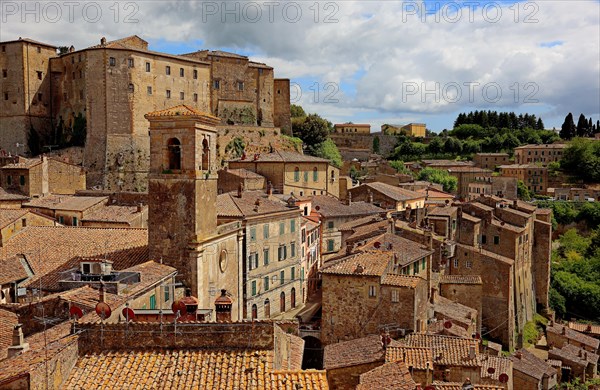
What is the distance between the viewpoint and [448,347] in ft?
68.9

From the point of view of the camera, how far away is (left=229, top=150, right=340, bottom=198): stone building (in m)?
52.2

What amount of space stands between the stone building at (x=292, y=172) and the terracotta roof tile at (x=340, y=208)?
4265 millimetres

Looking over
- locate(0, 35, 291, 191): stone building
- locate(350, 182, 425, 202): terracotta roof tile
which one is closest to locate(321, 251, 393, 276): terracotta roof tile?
locate(350, 182, 425, 202): terracotta roof tile

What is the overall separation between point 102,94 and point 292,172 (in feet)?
76.8

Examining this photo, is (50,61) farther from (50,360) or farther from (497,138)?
(497,138)

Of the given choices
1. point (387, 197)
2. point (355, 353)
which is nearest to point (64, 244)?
point (355, 353)

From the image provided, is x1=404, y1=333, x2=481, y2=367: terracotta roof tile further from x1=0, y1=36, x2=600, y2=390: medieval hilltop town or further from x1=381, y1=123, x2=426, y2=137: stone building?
x1=381, y1=123, x2=426, y2=137: stone building

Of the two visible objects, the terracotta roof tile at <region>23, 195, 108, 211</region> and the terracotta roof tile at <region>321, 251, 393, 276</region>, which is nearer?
the terracotta roof tile at <region>321, 251, 393, 276</region>

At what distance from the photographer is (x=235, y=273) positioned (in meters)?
27.2

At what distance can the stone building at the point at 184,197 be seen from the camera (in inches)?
872

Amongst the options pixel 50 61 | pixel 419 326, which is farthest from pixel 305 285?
pixel 50 61

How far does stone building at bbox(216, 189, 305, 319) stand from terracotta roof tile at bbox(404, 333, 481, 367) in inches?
409

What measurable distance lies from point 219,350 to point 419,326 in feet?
49.2

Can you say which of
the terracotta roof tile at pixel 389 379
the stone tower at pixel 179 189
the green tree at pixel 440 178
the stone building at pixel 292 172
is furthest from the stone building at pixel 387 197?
the terracotta roof tile at pixel 389 379
